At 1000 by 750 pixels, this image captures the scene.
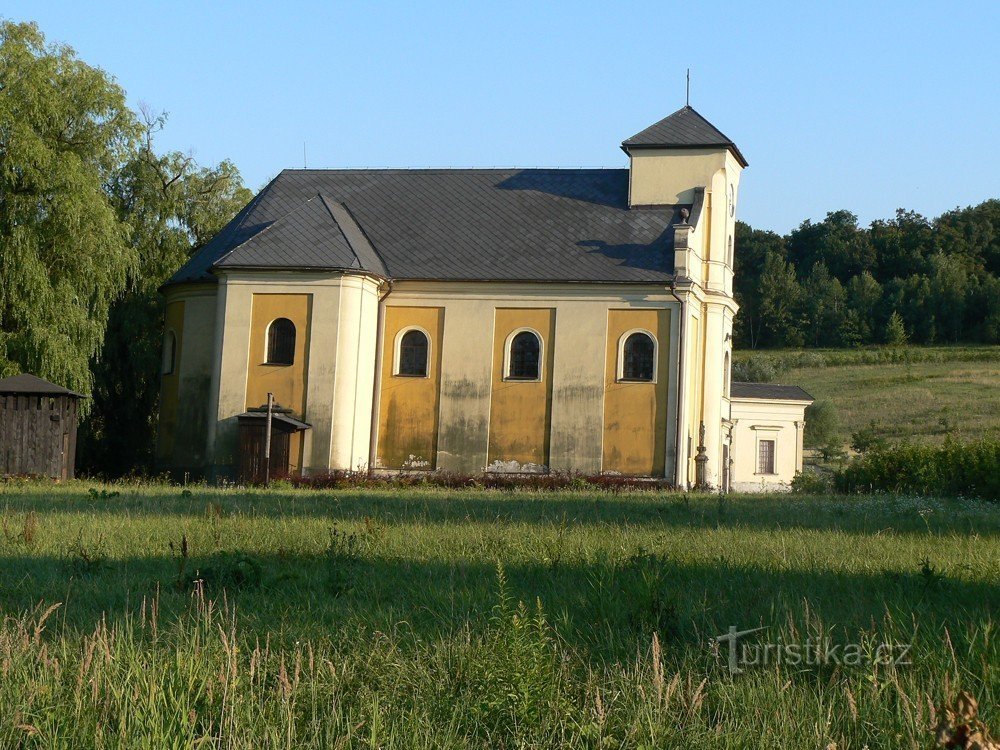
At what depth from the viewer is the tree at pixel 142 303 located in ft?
121

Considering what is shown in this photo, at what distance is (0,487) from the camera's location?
901 inches

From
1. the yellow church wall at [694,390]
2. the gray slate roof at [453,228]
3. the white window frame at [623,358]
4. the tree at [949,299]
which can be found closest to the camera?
the white window frame at [623,358]

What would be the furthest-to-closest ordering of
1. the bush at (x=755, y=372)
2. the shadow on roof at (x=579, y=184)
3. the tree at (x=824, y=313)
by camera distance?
the tree at (x=824, y=313) → the bush at (x=755, y=372) → the shadow on roof at (x=579, y=184)

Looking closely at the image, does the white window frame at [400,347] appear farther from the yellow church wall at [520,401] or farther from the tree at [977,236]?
the tree at [977,236]

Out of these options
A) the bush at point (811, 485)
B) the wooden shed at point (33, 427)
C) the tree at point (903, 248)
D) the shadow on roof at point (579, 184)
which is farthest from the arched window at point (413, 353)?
the tree at point (903, 248)

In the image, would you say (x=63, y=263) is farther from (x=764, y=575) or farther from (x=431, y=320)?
(x=764, y=575)

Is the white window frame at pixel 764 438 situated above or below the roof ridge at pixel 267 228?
below

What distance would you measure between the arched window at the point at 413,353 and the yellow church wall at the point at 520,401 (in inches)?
81.7

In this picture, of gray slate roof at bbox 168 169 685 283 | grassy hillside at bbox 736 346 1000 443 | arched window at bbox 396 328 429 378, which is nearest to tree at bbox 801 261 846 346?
grassy hillside at bbox 736 346 1000 443

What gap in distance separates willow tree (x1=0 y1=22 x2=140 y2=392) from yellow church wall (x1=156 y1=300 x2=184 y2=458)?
1.90m

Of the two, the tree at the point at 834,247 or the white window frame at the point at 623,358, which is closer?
the white window frame at the point at 623,358

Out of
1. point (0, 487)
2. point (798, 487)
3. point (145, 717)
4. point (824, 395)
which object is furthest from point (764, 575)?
point (824, 395)

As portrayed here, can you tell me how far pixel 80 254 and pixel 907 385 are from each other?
56.1 meters

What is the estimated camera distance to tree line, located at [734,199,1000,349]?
89438 mm
